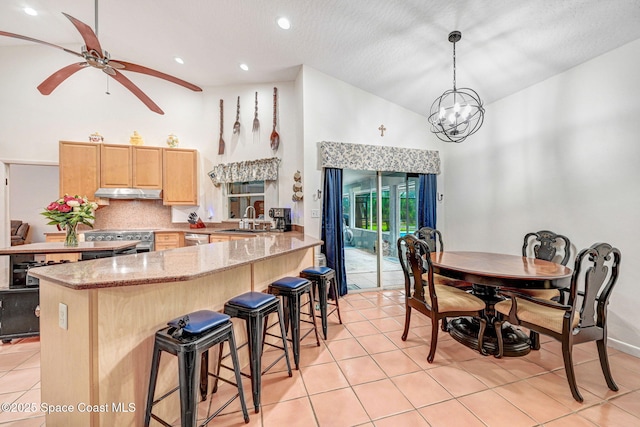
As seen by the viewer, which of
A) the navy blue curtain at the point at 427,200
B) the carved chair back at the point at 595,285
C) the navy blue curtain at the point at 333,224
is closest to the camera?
the carved chair back at the point at 595,285

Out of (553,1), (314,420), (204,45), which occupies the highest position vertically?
(204,45)

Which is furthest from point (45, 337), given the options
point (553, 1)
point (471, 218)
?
point (471, 218)

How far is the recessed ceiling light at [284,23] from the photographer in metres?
2.91

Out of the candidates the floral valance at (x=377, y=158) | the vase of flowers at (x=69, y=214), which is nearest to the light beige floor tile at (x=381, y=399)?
the floral valance at (x=377, y=158)

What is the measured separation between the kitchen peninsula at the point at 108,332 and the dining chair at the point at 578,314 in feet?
7.60

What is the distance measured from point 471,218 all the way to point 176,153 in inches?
A: 212

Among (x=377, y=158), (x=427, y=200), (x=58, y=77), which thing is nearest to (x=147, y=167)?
(x=58, y=77)

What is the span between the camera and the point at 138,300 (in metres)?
1.46

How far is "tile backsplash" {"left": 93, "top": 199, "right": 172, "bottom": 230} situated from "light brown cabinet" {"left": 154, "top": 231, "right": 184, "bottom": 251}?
59cm

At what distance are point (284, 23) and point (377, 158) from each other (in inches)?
87.9

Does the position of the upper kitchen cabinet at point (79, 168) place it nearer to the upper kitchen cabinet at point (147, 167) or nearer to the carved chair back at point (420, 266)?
the upper kitchen cabinet at point (147, 167)

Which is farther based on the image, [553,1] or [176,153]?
[176,153]

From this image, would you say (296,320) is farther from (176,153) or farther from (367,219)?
(176,153)

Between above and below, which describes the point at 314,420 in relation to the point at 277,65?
below
